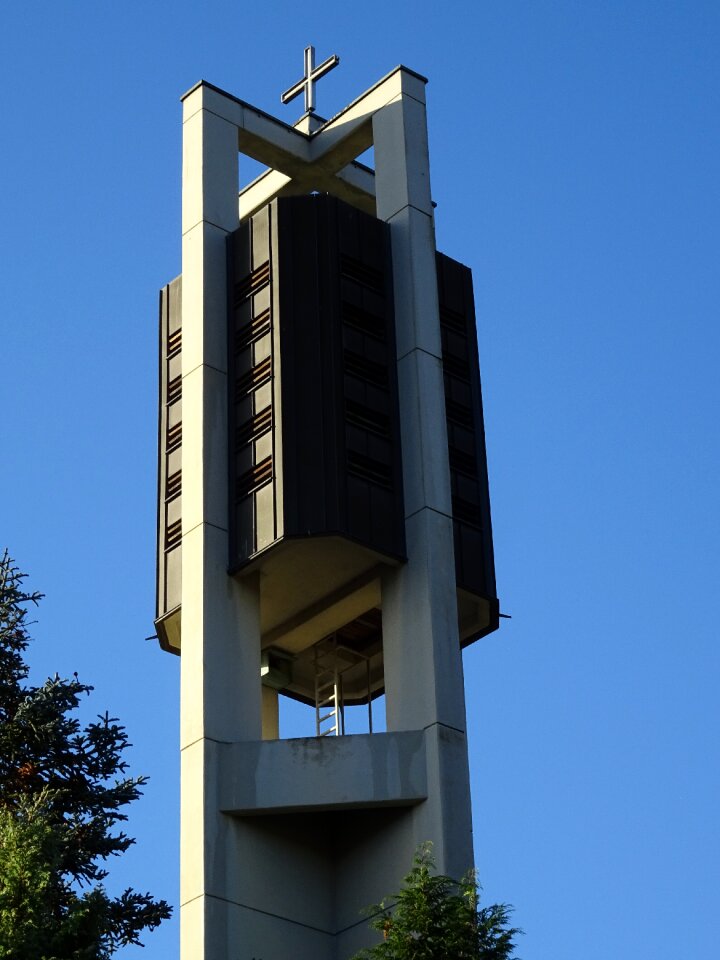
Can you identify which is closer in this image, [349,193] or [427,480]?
[427,480]

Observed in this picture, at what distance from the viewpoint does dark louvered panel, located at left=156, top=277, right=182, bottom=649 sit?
34719 millimetres

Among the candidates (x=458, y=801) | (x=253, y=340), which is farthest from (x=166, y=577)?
Result: (x=458, y=801)

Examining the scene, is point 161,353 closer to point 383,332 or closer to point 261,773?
point 383,332

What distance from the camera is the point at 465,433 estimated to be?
117 feet

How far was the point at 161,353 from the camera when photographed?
3731cm

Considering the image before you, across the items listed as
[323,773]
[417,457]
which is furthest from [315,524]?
[323,773]

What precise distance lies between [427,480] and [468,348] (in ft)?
12.6

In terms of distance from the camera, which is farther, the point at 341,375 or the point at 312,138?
the point at 312,138

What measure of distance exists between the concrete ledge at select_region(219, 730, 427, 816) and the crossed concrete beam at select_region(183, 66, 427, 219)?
11.1 metres

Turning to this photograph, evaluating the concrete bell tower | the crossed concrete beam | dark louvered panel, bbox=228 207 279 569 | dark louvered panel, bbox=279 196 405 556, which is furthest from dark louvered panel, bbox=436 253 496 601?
dark louvered panel, bbox=228 207 279 569

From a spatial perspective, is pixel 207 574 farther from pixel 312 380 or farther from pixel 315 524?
pixel 312 380

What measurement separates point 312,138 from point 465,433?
6.36 meters

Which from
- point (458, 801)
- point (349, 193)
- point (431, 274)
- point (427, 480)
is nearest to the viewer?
point (458, 801)

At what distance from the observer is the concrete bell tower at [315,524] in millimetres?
31750
